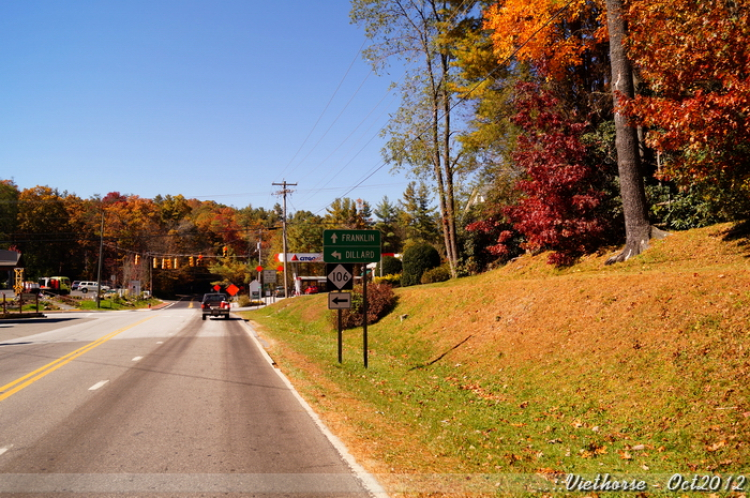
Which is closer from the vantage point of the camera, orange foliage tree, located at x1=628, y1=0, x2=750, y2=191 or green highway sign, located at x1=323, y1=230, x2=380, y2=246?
orange foliage tree, located at x1=628, y1=0, x2=750, y2=191

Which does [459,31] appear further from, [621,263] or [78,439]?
[78,439]

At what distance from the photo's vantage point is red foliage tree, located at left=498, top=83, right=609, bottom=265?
19922 mm

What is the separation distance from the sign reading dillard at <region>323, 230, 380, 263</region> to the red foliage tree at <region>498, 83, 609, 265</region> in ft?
27.1

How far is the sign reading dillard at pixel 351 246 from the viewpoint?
48.9ft

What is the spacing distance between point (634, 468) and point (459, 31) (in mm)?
27131

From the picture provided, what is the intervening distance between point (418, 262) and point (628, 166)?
63.9 feet

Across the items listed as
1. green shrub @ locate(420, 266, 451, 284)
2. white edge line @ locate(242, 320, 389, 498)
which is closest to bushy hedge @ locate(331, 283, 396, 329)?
green shrub @ locate(420, 266, 451, 284)

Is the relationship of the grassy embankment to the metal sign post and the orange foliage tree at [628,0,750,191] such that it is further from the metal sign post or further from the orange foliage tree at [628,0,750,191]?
the metal sign post

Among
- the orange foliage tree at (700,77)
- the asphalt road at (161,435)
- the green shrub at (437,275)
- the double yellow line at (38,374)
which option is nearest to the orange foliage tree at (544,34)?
the orange foliage tree at (700,77)

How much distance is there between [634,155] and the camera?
17.2 m

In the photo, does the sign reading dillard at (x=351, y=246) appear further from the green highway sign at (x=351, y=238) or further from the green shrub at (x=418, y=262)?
the green shrub at (x=418, y=262)

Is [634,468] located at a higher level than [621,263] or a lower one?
lower

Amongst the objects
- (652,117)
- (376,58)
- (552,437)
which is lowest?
(552,437)

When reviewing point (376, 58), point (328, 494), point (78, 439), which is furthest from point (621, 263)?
point (376, 58)
